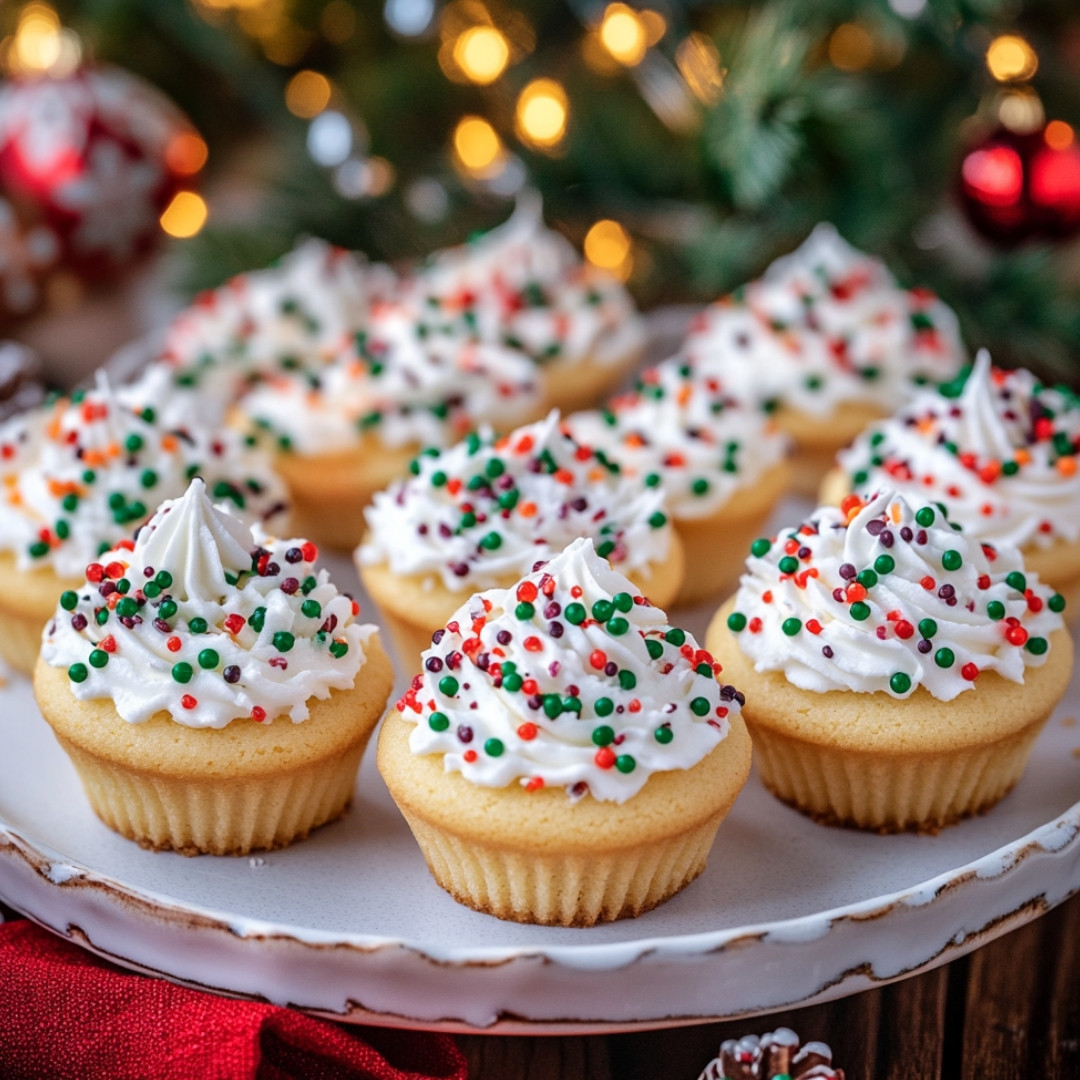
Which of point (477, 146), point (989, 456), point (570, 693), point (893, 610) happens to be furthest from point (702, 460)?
point (477, 146)

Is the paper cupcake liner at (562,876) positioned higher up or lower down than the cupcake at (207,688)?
lower down

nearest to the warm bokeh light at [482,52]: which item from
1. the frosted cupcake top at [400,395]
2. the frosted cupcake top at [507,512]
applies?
the frosted cupcake top at [400,395]

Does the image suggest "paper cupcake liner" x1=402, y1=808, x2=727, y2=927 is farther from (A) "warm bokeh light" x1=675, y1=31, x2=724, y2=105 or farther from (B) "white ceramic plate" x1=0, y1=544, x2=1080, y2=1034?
(A) "warm bokeh light" x1=675, y1=31, x2=724, y2=105

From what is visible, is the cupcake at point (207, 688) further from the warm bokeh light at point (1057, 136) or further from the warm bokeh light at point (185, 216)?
the warm bokeh light at point (185, 216)

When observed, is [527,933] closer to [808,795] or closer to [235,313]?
[808,795]

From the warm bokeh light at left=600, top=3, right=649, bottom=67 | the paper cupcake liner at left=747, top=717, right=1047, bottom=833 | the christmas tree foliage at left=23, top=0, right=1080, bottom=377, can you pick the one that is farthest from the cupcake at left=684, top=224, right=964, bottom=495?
the paper cupcake liner at left=747, top=717, right=1047, bottom=833

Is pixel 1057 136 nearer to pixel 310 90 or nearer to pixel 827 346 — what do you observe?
pixel 827 346
